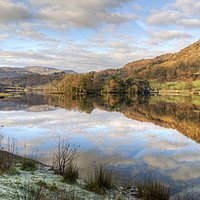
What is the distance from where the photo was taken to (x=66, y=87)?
411ft

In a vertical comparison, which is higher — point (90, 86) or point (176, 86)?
point (176, 86)

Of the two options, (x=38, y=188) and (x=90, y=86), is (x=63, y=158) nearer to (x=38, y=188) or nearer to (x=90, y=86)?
(x=38, y=188)

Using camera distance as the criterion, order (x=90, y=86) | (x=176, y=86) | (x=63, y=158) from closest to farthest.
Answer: (x=63, y=158) < (x=90, y=86) < (x=176, y=86)

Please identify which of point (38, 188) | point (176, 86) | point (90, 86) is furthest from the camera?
point (176, 86)

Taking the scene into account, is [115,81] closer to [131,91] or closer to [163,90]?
[131,91]

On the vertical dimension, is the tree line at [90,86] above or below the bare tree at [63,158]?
above

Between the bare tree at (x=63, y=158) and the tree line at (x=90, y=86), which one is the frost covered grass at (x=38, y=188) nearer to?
the bare tree at (x=63, y=158)

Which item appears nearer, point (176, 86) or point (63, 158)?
point (63, 158)

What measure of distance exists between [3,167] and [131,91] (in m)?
123

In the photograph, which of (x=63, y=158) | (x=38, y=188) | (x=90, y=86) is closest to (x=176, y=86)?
(x=90, y=86)

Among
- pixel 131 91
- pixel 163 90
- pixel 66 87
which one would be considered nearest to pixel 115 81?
pixel 131 91

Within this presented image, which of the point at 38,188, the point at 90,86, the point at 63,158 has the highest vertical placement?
the point at 90,86

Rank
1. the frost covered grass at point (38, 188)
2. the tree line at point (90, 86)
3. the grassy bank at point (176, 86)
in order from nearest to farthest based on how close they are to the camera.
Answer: the frost covered grass at point (38, 188) < the tree line at point (90, 86) < the grassy bank at point (176, 86)

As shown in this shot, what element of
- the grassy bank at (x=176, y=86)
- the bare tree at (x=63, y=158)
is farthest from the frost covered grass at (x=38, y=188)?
the grassy bank at (x=176, y=86)
